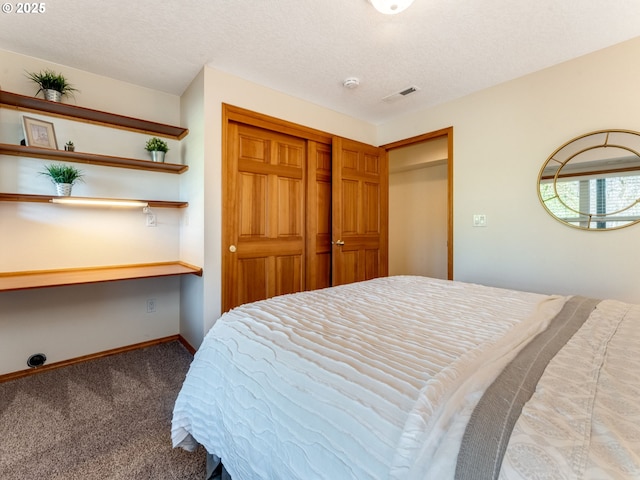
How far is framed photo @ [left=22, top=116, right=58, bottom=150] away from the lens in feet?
6.81

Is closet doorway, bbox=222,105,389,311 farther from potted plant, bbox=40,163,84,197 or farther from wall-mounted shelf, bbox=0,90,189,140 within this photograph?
potted plant, bbox=40,163,84,197

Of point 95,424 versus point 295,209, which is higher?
point 295,209

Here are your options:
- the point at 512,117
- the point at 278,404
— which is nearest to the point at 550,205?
the point at 512,117

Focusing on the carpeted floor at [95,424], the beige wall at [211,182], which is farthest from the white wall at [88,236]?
the beige wall at [211,182]

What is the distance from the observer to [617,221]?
204cm

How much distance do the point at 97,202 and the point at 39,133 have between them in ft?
1.99

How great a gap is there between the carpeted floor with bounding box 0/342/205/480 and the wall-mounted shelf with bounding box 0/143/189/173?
1.69 metres

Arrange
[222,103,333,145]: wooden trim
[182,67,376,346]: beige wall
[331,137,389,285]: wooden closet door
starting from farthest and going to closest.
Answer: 1. [331,137,389,285]: wooden closet door
2. [222,103,333,145]: wooden trim
3. [182,67,376,346]: beige wall

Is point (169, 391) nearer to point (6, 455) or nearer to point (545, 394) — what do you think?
point (6, 455)

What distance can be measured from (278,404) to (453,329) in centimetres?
71

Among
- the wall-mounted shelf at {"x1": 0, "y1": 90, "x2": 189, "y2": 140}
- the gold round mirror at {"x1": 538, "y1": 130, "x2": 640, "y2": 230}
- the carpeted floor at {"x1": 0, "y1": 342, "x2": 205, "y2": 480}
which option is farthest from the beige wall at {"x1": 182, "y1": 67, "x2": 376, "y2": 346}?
the gold round mirror at {"x1": 538, "y1": 130, "x2": 640, "y2": 230}

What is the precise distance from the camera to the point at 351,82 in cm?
256

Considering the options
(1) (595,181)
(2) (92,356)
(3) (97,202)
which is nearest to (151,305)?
(2) (92,356)

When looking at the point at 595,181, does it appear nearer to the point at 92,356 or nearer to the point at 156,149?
the point at 156,149
